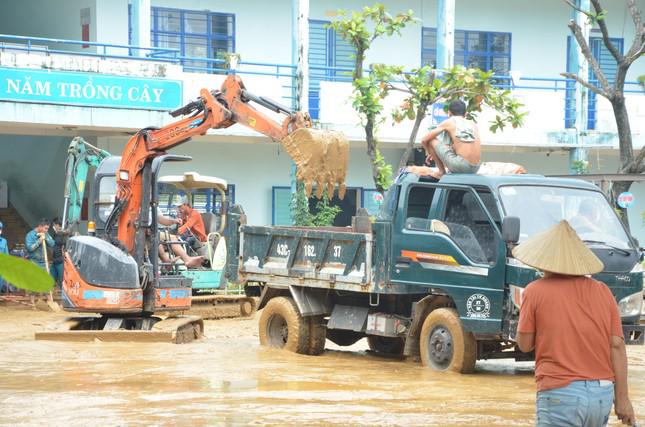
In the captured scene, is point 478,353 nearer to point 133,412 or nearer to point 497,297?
→ point 497,297

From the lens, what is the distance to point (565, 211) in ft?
39.2

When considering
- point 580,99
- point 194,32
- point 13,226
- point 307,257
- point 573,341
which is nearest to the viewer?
point 573,341

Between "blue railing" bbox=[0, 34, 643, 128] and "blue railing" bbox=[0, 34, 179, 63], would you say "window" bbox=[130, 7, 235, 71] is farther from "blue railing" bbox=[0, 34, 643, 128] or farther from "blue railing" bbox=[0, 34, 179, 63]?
"blue railing" bbox=[0, 34, 179, 63]

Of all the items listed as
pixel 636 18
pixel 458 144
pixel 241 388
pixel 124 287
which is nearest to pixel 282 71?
pixel 636 18

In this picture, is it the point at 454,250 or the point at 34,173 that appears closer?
the point at 454,250

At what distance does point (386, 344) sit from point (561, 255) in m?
8.48

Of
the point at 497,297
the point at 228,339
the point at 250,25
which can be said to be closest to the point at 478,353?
the point at 497,297

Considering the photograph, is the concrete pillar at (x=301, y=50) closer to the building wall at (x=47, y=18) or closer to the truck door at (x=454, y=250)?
the building wall at (x=47, y=18)

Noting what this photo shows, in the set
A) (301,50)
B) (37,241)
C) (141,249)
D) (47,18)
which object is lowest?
(37,241)

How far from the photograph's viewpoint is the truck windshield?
11641mm

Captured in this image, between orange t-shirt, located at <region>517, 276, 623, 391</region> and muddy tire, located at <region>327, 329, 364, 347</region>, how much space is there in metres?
8.27

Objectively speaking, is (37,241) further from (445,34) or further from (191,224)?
(445,34)

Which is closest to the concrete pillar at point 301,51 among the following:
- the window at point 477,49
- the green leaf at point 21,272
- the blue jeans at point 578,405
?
the window at point 477,49

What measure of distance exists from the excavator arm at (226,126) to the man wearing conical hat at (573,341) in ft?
23.1
